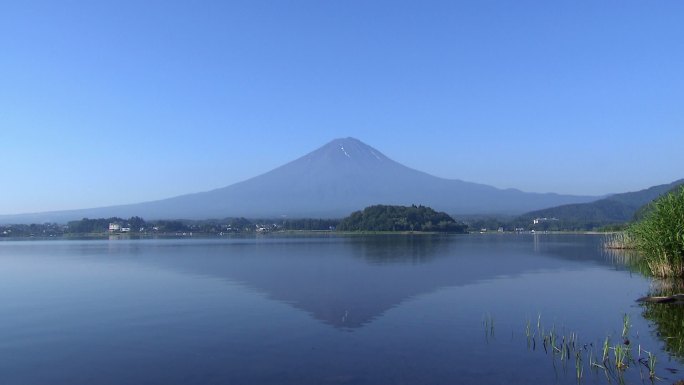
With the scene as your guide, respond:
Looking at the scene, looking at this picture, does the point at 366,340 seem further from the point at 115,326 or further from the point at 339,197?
the point at 339,197

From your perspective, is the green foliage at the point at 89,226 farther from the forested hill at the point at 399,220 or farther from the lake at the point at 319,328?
the lake at the point at 319,328

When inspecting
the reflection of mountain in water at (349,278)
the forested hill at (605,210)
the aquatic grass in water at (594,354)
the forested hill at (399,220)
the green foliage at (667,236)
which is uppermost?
the forested hill at (605,210)

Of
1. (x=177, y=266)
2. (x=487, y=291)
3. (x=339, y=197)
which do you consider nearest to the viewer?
(x=487, y=291)

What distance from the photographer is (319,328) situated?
1180 centimetres

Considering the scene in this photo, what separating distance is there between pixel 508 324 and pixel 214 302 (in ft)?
24.3

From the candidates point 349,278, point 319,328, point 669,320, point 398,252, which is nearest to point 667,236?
point 669,320

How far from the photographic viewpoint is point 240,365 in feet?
29.2

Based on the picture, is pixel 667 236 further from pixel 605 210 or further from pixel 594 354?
pixel 605 210

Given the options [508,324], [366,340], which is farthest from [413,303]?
[366,340]

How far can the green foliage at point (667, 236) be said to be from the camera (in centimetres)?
1773

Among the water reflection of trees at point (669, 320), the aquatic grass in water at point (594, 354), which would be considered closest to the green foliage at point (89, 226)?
the water reflection of trees at point (669, 320)

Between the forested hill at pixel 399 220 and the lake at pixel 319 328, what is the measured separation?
→ 210ft

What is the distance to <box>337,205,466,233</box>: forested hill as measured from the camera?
86.6 metres

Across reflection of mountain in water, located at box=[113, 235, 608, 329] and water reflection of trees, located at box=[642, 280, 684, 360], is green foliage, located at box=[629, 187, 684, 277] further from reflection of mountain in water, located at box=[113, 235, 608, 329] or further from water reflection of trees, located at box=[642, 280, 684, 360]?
reflection of mountain in water, located at box=[113, 235, 608, 329]
